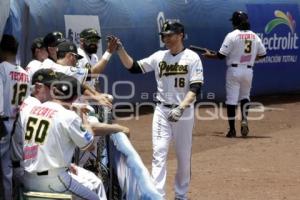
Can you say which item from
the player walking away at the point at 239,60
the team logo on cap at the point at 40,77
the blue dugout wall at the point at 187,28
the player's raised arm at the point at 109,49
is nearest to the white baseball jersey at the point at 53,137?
the team logo on cap at the point at 40,77

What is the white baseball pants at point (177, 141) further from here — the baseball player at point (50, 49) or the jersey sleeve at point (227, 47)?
the jersey sleeve at point (227, 47)

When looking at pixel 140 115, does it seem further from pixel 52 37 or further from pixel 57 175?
pixel 57 175

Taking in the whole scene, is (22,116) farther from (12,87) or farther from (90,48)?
(90,48)

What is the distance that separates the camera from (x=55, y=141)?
534 centimetres

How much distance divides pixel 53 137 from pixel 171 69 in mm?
2904

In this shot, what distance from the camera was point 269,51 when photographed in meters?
18.3

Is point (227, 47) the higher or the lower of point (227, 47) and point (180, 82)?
the lower

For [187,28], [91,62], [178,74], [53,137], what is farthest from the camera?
[187,28]

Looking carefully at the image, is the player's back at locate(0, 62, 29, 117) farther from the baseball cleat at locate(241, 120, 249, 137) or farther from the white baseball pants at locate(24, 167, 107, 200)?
the baseball cleat at locate(241, 120, 249, 137)

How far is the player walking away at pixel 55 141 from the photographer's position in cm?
534

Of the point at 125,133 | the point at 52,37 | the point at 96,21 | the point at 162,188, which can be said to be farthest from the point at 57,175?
the point at 96,21

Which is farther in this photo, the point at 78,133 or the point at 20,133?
the point at 20,133

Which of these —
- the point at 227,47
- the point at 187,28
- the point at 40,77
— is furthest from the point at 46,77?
the point at 187,28

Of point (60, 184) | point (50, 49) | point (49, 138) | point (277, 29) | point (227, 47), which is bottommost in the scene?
point (60, 184)
